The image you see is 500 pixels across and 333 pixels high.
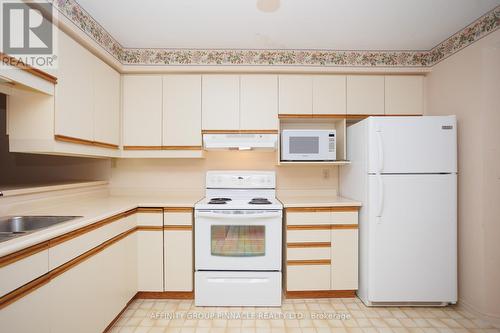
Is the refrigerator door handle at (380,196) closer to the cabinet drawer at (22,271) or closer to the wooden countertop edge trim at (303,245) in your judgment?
the wooden countertop edge trim at (303,245)

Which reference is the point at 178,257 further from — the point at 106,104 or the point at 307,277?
the point at 106,104

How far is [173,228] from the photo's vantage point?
82.5 inches

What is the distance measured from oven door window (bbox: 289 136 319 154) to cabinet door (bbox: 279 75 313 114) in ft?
0.91

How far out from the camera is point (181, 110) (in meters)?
2.40

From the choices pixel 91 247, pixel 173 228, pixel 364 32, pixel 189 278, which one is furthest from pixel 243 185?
pixel 364 32

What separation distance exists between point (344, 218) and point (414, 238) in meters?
0.57

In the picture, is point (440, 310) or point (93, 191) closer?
point (440, 310)

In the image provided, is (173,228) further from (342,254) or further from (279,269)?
(342,254)

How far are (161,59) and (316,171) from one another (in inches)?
80.3

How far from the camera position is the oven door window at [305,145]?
2.36 metres

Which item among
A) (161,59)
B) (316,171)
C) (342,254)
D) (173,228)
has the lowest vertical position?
(342,254)

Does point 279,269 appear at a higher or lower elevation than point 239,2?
lower

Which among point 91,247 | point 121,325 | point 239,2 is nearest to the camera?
point 91,247

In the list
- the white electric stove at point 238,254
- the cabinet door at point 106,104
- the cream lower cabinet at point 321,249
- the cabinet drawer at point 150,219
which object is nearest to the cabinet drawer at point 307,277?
the cream lower cabinet at point 321,249
